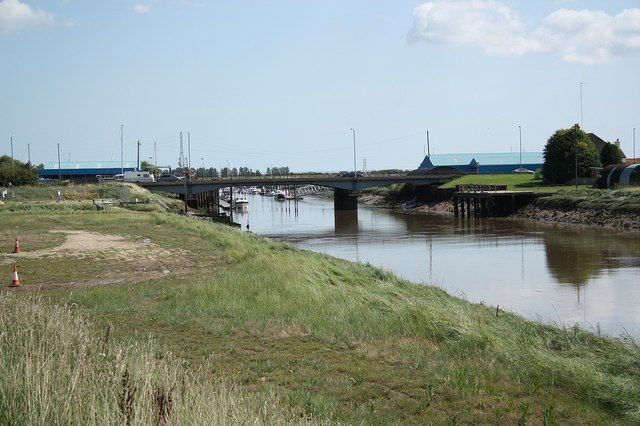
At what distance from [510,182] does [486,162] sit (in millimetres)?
Result: 38745

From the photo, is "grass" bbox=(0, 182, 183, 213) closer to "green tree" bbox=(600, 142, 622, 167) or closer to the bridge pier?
the bridge pier

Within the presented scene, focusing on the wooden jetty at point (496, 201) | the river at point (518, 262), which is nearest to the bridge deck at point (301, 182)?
the wooden jetty at point (496, 201)

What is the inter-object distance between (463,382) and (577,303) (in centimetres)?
1462

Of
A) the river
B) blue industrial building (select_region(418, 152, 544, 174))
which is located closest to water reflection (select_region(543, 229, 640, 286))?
the river

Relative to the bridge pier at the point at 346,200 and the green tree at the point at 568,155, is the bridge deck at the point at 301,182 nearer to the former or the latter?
the bridge pier at the point at 346,200

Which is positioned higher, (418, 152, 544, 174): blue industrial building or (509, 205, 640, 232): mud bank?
(418, 152, 544, 174): blue industrial building

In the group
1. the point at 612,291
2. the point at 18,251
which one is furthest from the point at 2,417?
the point at 612,291

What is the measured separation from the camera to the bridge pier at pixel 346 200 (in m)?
97.6

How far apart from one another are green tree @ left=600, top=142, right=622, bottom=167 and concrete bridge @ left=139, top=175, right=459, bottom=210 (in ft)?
68.6

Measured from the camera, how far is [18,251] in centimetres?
2491

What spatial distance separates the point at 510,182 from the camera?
293 feet

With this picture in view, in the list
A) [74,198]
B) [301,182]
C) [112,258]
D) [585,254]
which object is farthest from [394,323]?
[301,182]

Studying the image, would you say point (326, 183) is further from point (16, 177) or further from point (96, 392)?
point (96, 392)

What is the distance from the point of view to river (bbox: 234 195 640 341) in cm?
2252
